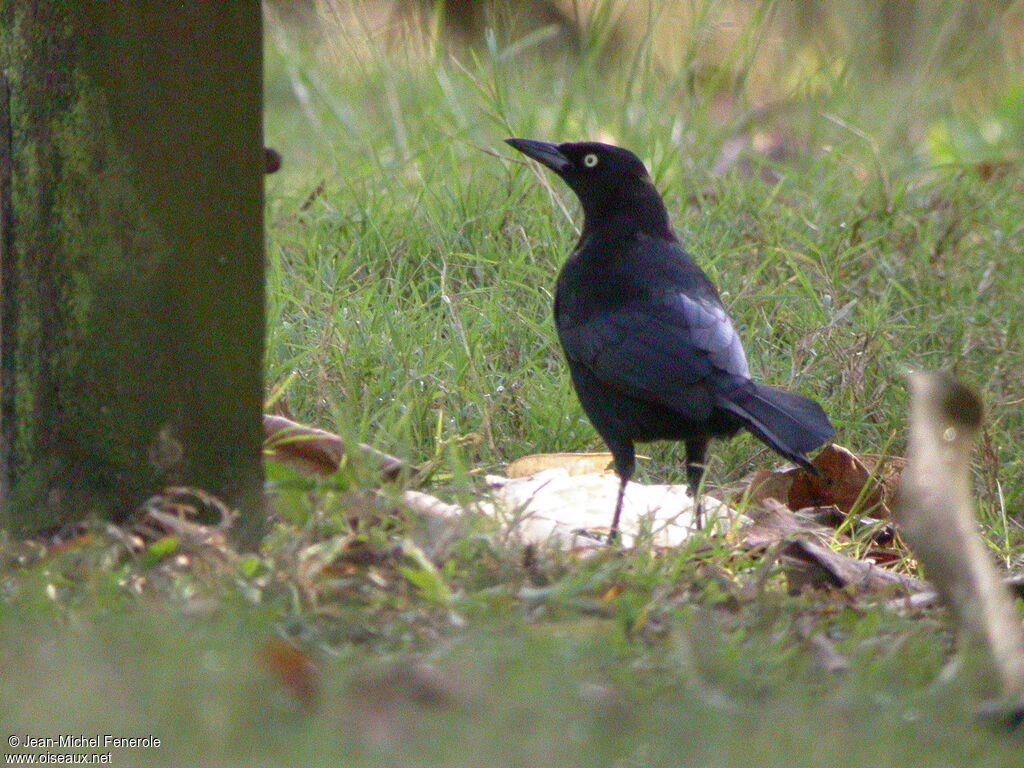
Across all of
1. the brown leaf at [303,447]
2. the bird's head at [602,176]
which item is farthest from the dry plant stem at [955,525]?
the bird's head at [602,176]

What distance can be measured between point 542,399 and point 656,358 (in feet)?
2.36

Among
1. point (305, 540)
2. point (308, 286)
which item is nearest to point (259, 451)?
point (305, 540)

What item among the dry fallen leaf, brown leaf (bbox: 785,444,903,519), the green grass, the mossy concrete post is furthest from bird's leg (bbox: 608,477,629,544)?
the mossy concrete post

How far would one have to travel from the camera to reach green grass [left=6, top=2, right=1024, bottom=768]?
1.96 m

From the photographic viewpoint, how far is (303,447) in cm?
335

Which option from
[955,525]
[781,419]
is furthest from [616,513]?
[955,525]

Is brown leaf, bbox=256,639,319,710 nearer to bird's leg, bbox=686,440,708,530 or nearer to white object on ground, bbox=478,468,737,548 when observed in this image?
white object on ground, bbox=478,468,737,548

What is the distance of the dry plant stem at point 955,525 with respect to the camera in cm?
210

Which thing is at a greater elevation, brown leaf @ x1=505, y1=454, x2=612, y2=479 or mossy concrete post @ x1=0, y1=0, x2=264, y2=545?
mossy concrete post @ x1=0, y1=0, x2=264, y2=545

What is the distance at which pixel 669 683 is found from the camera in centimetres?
223

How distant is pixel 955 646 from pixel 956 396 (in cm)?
63

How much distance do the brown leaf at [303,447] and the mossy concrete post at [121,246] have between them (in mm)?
520

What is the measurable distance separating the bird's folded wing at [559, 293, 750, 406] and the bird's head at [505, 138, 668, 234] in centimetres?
54

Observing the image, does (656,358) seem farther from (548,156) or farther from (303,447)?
(303,447)
